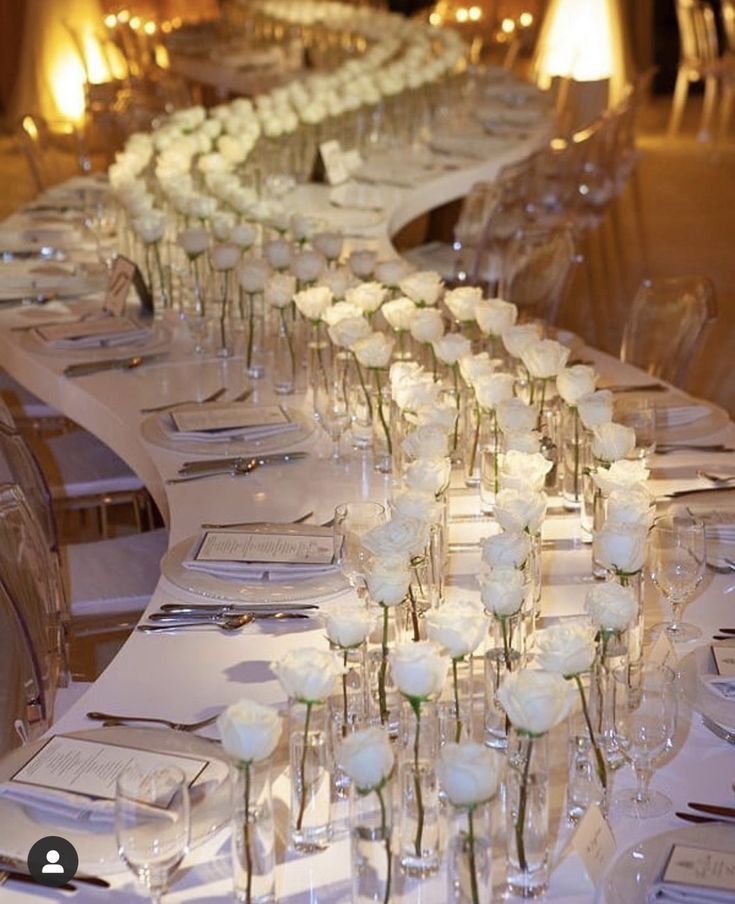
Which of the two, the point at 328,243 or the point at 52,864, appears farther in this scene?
the point at 328,243

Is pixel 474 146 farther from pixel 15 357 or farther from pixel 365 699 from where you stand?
pixel 365 699

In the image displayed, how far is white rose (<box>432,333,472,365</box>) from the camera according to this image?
3012 mm

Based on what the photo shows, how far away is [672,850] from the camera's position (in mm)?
1770

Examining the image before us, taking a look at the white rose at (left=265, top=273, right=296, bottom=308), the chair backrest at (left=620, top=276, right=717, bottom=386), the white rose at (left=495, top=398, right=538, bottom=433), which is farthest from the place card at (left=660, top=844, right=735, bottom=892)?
the chair backrest at (left=620, top=276, right=717, bottom=386)

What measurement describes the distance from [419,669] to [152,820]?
13.1 inches

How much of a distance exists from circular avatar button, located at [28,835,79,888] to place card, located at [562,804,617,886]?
22.8 inches

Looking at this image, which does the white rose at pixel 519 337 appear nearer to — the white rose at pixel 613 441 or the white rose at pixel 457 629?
the white rose at pixel 613 441

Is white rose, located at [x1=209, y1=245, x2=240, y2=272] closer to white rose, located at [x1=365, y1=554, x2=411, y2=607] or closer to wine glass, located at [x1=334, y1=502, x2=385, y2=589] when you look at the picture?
wine glass, located at [x1=334, y1=502, x2=385, y2=589]

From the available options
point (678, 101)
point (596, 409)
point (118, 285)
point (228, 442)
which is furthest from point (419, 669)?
point (678, 101)

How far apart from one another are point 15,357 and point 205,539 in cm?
163

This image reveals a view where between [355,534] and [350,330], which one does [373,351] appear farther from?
[355,534]

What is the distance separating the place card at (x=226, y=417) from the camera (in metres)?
3.29

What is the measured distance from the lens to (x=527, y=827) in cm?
172

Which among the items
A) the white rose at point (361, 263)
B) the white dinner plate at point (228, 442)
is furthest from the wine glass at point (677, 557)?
the white rose at point (361, 263)
